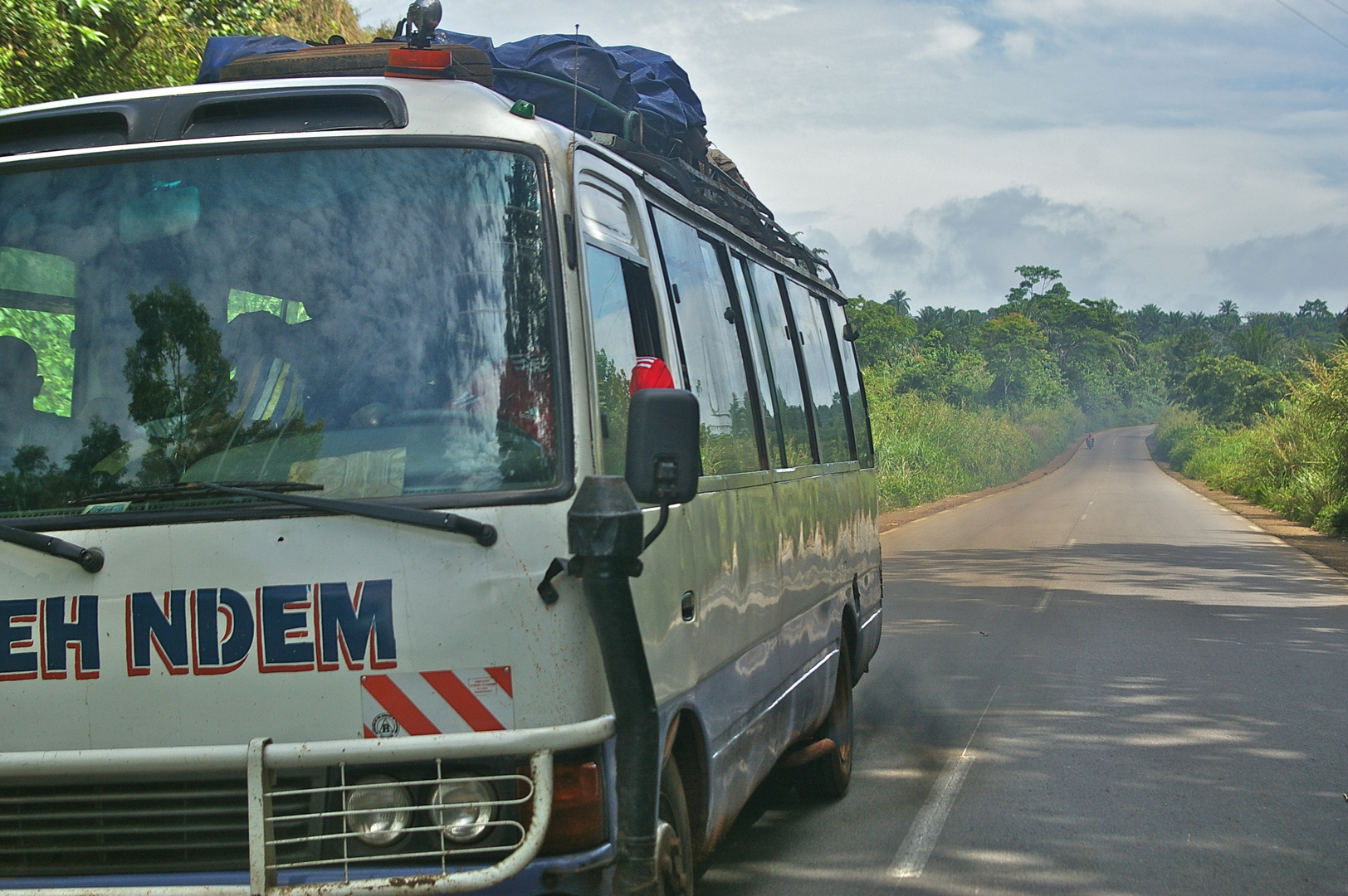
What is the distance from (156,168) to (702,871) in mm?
3253

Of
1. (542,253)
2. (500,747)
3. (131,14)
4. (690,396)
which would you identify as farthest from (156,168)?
(131,14)

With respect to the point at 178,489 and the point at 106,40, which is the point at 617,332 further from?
the point at 106,40

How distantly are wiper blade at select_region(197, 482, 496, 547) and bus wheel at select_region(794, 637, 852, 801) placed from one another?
3.50m

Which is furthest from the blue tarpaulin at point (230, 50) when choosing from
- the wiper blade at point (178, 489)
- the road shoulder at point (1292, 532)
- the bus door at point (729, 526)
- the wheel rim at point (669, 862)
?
the road shoulder at point (1292, 532)

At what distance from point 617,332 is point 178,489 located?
1.18 m

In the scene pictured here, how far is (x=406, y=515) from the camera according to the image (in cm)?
273

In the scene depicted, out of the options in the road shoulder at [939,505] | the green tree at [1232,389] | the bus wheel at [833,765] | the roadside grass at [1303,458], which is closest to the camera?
the bus wheel at [833,765]

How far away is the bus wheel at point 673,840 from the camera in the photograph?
309 centimetres

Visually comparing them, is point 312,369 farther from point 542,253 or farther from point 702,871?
point 702,871

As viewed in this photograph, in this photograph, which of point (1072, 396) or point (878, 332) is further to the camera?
point (1072, 396)

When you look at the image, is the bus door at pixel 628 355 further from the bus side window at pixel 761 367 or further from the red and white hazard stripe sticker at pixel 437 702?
the bus side window at pixel 761 367

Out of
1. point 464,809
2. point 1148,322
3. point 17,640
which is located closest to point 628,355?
point 464,809

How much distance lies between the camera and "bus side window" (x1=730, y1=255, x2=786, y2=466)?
4957mm

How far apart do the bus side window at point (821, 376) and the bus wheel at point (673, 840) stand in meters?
2.85
